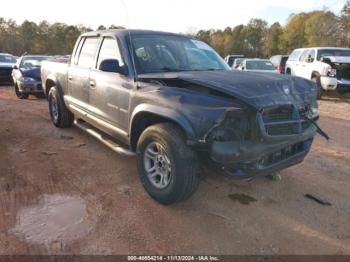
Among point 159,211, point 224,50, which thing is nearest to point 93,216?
point 159,211

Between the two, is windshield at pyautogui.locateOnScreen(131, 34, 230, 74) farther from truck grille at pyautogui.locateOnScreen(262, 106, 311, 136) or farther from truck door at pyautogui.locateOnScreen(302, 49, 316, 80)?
truck door at pyautogui.locateOnScreen(302, 49, 316, 80)

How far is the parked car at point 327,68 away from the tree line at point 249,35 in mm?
29363

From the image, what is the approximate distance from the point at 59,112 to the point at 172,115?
4060mm

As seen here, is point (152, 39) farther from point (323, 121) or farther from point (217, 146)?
point (323, 121)

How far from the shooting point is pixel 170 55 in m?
4.59

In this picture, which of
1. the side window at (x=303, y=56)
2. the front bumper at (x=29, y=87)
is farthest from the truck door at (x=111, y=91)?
the side window at (x=303, y=56)

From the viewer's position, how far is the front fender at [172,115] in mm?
3357

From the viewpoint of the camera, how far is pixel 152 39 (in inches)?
183

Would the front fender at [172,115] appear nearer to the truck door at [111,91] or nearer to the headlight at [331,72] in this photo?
the truck door at [111,91]

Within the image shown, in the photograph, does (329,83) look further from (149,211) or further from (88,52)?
(149,211)

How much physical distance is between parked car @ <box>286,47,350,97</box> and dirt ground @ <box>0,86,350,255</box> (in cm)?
855

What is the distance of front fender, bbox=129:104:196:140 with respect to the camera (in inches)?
132

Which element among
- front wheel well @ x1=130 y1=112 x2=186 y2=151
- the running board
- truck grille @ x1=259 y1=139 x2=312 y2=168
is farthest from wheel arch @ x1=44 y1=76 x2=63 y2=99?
truck grille @ x1=259 y1=139 x2=312 y2=168

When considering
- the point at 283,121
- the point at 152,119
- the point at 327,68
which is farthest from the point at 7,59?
the point at 283,121
